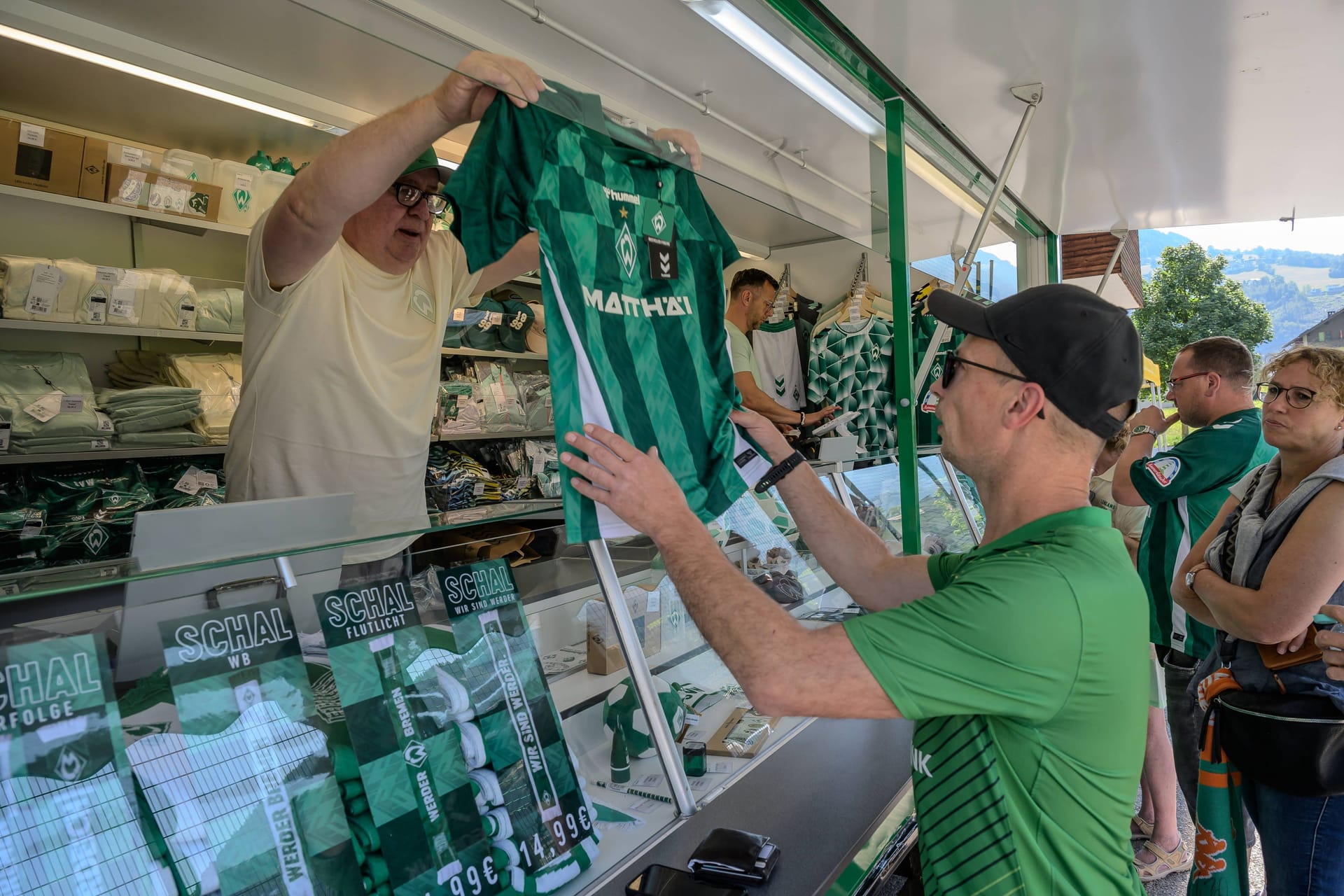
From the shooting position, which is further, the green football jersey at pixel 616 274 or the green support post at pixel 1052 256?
the green support post at pixel 1052 256

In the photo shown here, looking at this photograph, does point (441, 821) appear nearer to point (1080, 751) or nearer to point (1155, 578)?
point (1080, 751)

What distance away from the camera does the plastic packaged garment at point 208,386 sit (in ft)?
12.2

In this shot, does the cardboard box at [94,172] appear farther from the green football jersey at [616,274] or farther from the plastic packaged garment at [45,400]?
the green football jersey at [616,274]

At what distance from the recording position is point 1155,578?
3223 millimetres

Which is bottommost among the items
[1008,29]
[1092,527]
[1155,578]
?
[1155,578]

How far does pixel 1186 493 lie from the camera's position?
311 cm

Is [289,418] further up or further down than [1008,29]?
further down

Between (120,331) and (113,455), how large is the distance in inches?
21.8

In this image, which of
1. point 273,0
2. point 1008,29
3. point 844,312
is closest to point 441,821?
point 273,0

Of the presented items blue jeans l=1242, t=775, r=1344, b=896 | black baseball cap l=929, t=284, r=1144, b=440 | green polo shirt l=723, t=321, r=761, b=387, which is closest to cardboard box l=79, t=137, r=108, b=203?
green polo shirt l=723, t=321, r=761, b=387

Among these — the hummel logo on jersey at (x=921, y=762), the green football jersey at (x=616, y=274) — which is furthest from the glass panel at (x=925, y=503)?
the hummel logo on jersey at (x=921, y=762)

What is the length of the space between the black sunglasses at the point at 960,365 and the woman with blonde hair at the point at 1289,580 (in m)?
1.13

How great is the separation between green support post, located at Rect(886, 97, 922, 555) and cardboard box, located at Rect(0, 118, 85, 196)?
3.34m

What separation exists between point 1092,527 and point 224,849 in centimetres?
126
